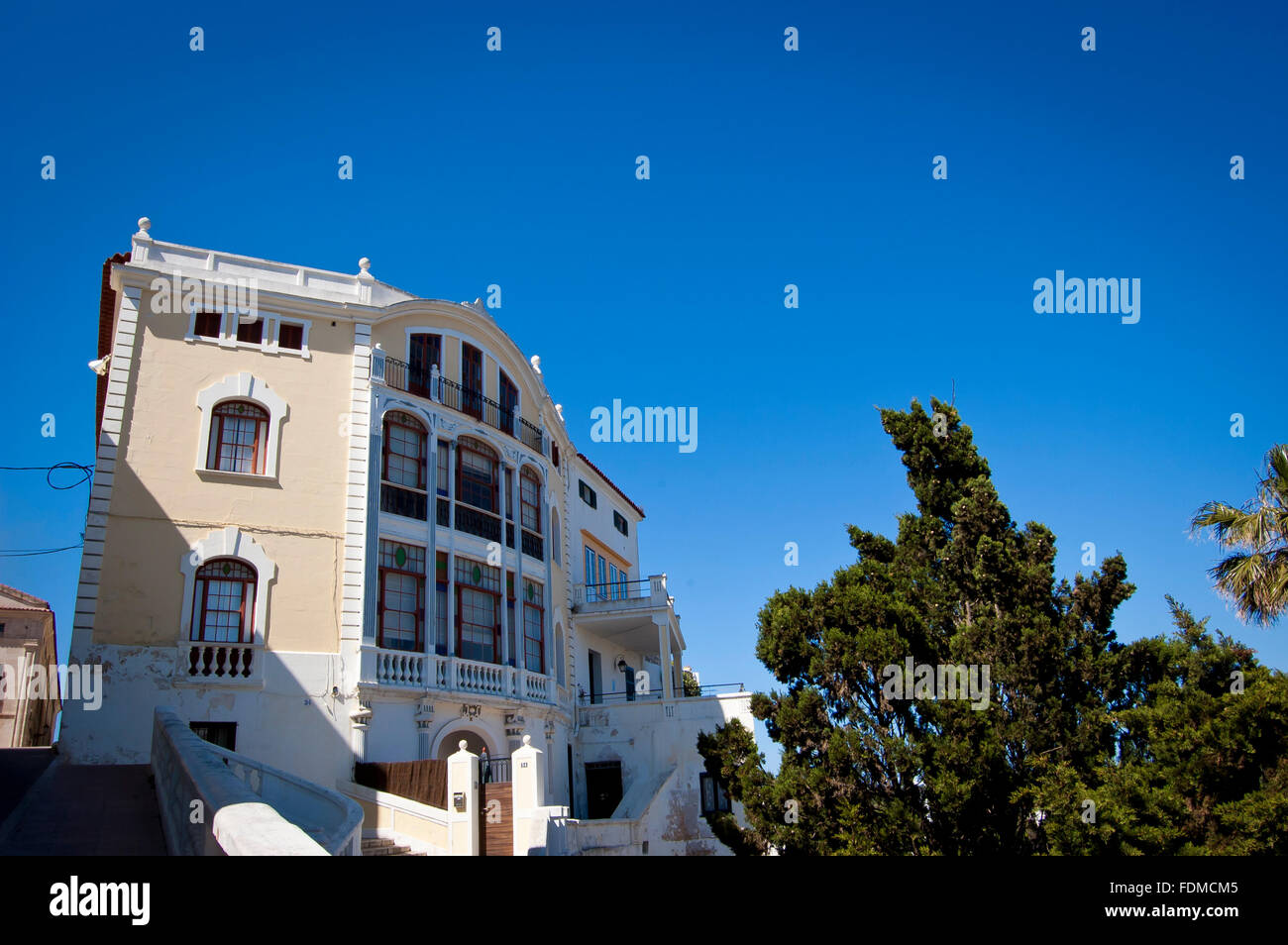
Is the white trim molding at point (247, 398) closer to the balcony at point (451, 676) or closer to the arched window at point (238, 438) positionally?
the arched window at point (238, 438)

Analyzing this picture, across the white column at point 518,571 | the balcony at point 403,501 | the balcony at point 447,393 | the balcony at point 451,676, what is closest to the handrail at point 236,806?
the balcony at point 451,676

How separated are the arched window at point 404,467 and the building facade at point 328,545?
56mm

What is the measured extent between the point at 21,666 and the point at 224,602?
29718 mm

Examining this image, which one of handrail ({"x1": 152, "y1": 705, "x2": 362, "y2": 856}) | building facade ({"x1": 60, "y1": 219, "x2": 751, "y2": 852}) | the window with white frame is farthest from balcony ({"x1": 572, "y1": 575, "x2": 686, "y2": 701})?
handrail ({"x1": 152, "y1": 705, "x2": 362, "y2": 856})

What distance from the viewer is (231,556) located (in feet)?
70.9

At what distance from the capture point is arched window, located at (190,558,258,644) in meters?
21.1

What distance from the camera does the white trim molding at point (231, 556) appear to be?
68.9 ft

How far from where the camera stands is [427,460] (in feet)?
82.6

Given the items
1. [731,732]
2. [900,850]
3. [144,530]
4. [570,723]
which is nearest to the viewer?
[900,850]

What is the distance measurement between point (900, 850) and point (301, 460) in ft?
55.2

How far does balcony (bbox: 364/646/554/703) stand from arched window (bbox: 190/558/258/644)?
115 inches

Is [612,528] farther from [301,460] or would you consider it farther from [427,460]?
[301,460]

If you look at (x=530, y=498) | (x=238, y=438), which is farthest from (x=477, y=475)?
(x=238, y=438)

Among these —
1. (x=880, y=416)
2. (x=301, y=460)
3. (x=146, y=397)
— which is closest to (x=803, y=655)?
(x=880, y=416)
